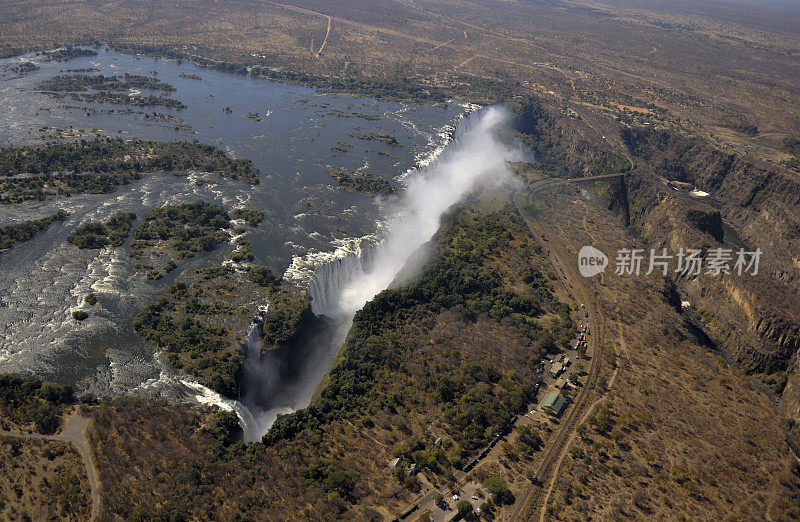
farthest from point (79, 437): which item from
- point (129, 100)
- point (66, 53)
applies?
point (66, 53)

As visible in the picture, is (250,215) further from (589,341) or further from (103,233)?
(589,341)

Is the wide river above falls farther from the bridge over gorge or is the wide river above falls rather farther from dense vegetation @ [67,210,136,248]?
the bridge over gorge

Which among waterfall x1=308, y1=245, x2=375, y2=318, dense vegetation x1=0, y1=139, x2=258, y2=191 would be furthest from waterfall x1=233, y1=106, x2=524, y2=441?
dense vegetation x1=0, y1=139, x2=258, y2=191

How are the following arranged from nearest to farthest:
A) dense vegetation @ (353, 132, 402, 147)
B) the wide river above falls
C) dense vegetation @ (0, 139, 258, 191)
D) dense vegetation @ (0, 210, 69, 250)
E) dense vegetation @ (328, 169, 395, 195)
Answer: the wide river above falls, dense vegetation @ (0, 210, 69, 250), dense vegetation @ (0, 139, 258, 191), dense vegetation @ (328, 169, 395, 195), dense vegetation @ (353, 132, 402, 147)

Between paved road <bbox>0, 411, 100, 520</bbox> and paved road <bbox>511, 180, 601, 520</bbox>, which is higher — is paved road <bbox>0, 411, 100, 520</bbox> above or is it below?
below

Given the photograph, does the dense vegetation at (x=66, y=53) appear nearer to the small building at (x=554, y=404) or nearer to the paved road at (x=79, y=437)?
the paved road at (x=79, y=437)

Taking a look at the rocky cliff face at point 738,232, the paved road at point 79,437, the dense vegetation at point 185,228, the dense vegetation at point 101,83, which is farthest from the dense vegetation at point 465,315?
the dense vegetation at point 101,83
